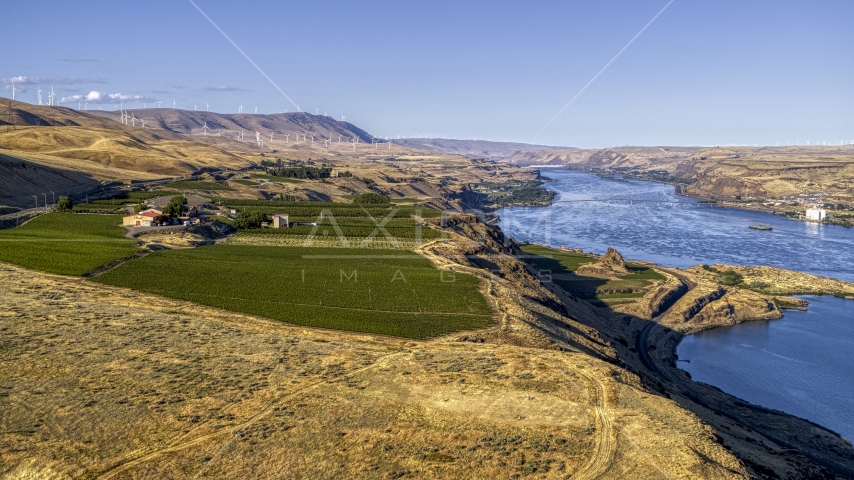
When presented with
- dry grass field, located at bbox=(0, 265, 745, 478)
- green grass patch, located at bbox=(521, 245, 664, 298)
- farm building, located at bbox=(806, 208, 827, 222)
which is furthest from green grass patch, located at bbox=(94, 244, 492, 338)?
farm building, located at bbox=(806, 208, 827, 222)

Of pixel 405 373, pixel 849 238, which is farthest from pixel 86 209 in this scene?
pixel 849 238

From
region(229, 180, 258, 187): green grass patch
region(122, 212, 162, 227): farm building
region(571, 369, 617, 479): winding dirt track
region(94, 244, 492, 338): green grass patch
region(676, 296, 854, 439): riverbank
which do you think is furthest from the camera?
region(229, 180, 258, 187): green grass patch

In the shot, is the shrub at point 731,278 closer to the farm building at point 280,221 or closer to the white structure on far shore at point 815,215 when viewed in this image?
the farm building at point 280,221

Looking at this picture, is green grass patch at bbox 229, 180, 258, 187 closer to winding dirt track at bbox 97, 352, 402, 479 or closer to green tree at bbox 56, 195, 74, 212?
green tree at bbox 56, 195, 74, 212

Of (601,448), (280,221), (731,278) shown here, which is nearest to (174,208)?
(280,221)

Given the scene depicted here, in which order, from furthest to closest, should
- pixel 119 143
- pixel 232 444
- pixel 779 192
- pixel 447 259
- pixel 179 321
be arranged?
pixel 779 192
pixel 119 143
pixel 447 259
pixel 179 321
pixel 232 444

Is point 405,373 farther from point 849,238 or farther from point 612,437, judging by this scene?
point 849,238

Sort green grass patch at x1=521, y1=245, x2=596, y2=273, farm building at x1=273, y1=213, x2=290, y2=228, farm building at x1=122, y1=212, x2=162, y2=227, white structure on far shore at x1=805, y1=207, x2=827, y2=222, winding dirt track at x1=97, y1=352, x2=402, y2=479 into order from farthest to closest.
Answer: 1. white structure on far shore at x1=805, y1=207, x2=827, y2=222
2. green grass patch at x1=521, y1=245, x2=596, y2=273
3. farm building at x1=273, y1=213, x2=290, y2=228
4. farm building at x1=122, y1=212, x2=162, y2=227
5. winding dirt track at x1=97, y1=352, x2=402, y2=479

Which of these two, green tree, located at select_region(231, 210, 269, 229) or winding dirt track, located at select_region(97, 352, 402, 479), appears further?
green tree, located at select_region(231, 210, 269, 229)
